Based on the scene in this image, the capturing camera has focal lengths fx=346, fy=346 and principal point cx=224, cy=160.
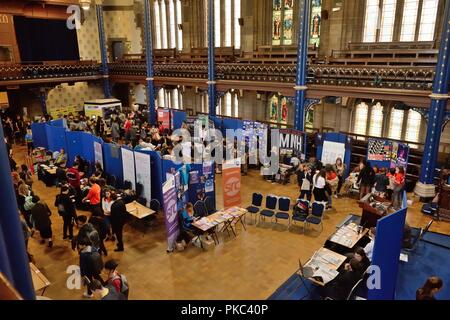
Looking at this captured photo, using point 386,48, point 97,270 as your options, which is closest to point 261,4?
point 386,48

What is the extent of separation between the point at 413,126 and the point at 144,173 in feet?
42.7

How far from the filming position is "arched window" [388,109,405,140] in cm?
1691

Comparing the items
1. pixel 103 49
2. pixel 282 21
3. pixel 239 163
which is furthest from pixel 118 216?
pixel 103 49

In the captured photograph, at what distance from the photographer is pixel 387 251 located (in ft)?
20.6

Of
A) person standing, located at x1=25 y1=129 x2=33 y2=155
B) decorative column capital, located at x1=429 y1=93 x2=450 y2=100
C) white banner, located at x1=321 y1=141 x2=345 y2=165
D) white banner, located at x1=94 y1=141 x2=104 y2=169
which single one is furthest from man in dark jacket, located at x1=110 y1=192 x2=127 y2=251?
person standing, located at x1=25 y1=129 x2=33 y2=155

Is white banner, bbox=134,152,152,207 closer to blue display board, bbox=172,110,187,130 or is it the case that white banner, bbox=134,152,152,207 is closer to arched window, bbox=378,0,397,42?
blue display board, bbox=172,110,187,130

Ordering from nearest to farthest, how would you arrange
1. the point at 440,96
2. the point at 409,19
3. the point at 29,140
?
the point at 440,96 < the point at 409,19 < the point at 29,140

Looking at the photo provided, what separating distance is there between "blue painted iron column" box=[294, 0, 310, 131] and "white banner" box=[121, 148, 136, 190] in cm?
754

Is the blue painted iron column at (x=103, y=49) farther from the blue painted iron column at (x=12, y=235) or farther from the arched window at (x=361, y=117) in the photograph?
the blue painted iron column at (x=12, y=235)

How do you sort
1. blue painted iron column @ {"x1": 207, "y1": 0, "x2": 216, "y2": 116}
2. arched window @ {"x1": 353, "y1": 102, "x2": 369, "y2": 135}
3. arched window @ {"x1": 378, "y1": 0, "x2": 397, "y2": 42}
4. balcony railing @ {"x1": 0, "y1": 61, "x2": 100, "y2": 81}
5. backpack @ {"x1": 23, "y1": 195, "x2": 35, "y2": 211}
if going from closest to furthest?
backpack @ {"x1": 23, "y1": 195, "x2": 35, "y2": 211} → arched window @ {"x1": 378, "y1": 0, "x2": 397, "y2": 42} → blue painted iron column @ {"x1": 207, "y1": 0, "x2": 216, "y2": 116} → arched window @ {"x1": 353, "y1": 102, "x2": 369, "y2": 135} → balcony railing @ {"x1": 0, "y1": 61, "x2": 100, "y2": 81}

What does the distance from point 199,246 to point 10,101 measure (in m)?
21.0

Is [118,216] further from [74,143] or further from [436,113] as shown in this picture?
[436,113]

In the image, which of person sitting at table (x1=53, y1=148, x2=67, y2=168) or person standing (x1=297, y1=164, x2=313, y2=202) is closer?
person standing (x1=297, y1=164, x2=313, y2=202)
